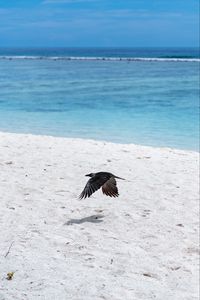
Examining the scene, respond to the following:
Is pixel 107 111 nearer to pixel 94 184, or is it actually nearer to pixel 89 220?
pixel 89 220

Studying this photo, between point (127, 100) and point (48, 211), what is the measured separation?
2299cm

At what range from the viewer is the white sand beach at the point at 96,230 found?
6023mm

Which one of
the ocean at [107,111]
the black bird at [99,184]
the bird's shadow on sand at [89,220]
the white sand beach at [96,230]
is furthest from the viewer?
the ocean at [107,111]

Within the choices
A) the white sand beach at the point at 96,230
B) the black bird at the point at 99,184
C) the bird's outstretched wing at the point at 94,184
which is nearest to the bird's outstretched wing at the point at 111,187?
the black bird at the point at 99,184

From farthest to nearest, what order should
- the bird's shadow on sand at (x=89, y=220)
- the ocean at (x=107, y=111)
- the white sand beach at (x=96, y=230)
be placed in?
the ocean at (x=107, y=111), the bird's shadow on sand at (x=89, y=220), the white sand beach at (x=96, y=230)

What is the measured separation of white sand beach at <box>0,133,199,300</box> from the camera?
6.02m

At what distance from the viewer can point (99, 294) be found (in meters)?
5.71

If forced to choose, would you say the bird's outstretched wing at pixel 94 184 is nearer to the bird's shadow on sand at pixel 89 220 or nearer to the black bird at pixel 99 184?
the black bird at pixel 99 184

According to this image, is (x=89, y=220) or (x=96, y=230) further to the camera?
(x=89, y=220)

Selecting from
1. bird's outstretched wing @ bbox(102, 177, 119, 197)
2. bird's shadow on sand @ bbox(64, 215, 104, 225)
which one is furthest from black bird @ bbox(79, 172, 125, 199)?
bird's shadow on sand @ bbox(64, 215, 104, 225)

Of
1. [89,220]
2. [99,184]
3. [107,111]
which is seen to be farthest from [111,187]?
[107,111]

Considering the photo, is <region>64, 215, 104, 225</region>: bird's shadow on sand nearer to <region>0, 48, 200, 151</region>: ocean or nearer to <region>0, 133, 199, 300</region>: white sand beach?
<region>0, 133, 199, 300</region>: white sand beach

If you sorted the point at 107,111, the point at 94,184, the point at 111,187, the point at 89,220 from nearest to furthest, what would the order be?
the point at 94,184, the point at 111,187, the point at 89,220, the point at 107,111

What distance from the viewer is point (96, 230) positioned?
7.98 metres
